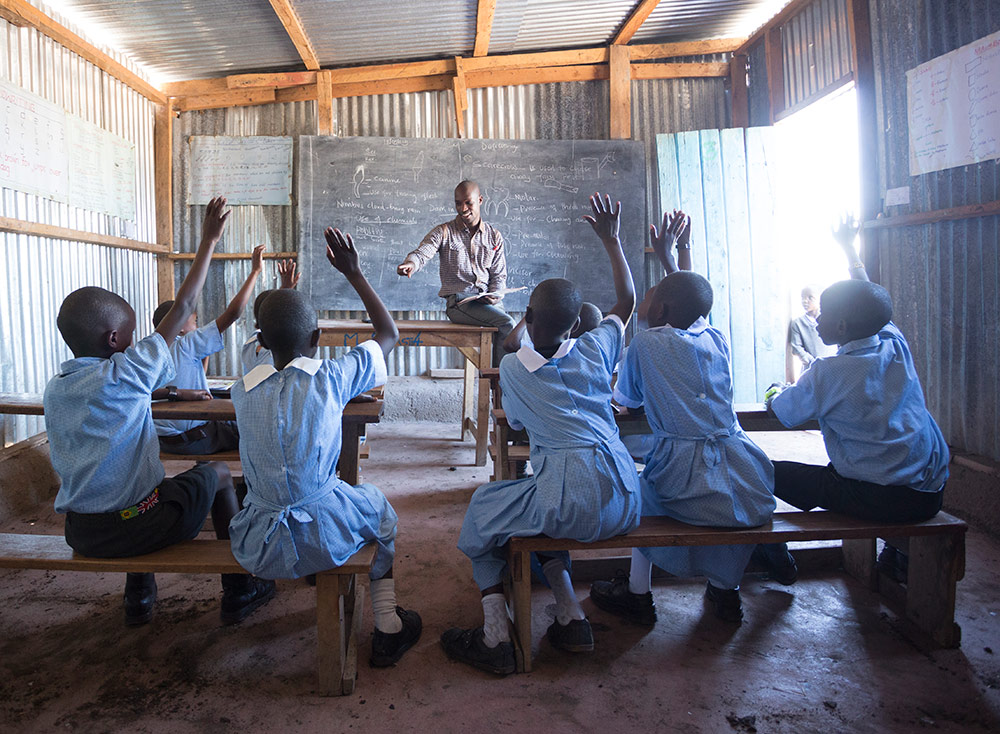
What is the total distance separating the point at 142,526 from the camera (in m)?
1.98

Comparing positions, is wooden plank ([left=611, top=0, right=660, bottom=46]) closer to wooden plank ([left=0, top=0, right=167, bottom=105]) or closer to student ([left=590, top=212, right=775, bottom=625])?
student ([left=590, top=212, right=775, bottom=625])

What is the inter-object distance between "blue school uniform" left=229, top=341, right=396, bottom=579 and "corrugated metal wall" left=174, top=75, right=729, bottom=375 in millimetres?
4612

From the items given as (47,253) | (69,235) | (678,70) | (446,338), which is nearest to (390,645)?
(446,338)

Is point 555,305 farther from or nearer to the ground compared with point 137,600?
farther from the ground

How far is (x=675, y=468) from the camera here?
2.23 m

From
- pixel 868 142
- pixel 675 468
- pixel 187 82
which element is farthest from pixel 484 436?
pixel 187 82

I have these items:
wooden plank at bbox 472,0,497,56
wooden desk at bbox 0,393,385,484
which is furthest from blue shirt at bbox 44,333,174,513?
wooden plank at bbox 472,0,497,56

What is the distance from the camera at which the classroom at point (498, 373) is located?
1.93m

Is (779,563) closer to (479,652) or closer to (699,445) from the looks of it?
(699,445)

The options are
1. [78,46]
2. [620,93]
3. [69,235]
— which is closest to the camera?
[69,235]

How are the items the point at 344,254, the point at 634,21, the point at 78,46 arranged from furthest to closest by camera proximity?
the point at 634,21 < the point at 78,46 < the point at 344,254

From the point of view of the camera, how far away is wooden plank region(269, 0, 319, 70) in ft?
16.6

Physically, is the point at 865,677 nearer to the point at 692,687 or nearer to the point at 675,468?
the point at 692,687

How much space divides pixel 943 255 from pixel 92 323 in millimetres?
4241
